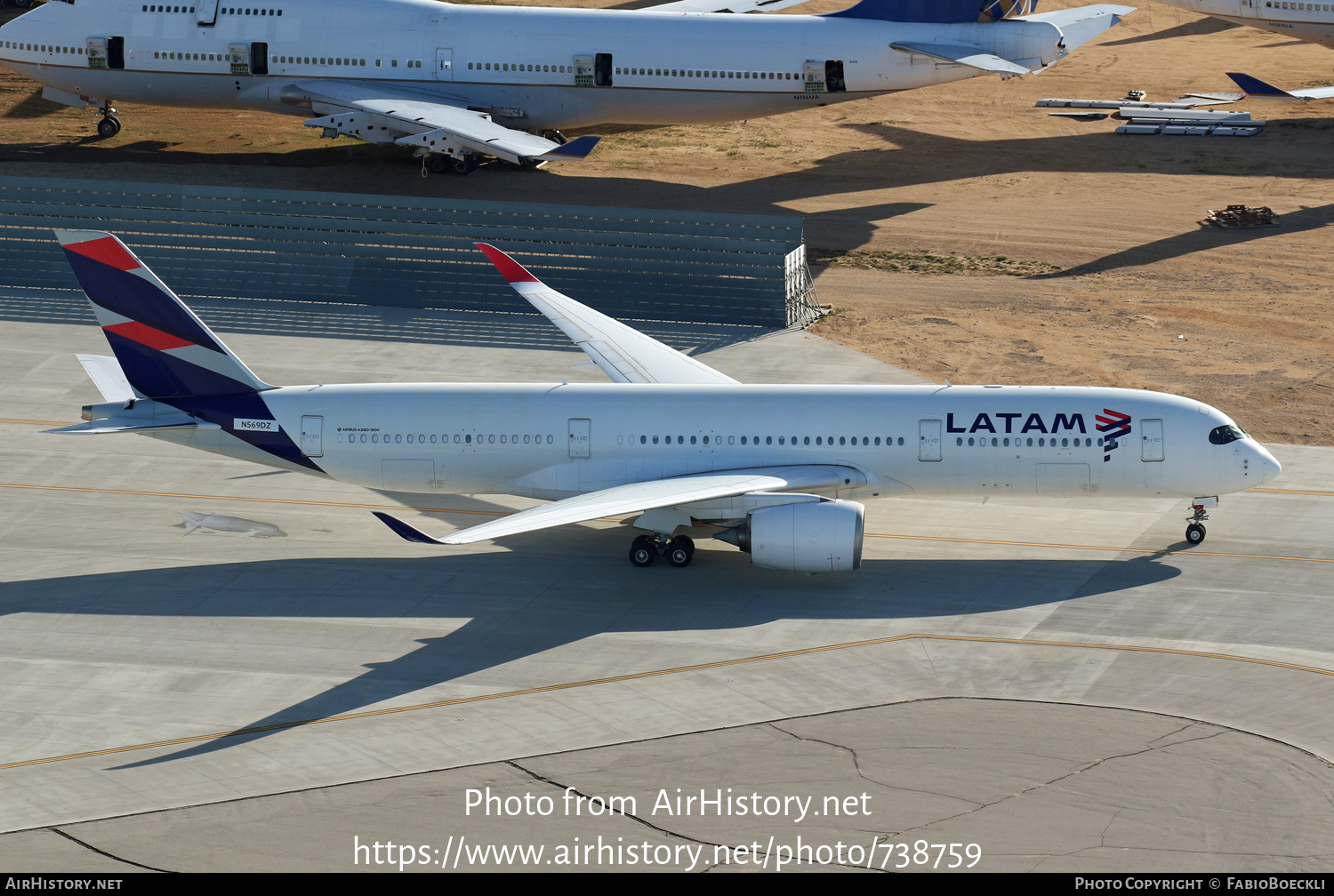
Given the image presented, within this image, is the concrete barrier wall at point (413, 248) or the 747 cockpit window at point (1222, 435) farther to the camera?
the concrete barrier wall at point (413, 248)

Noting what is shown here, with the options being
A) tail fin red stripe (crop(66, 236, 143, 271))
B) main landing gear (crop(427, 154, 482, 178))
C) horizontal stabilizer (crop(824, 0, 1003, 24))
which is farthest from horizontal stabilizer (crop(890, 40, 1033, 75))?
tail fin red stripe (crop(66, 236, 143, 271))

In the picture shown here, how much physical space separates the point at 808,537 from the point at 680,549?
354 cm

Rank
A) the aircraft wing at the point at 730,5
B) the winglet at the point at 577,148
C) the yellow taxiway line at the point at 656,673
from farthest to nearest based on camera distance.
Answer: the aircraft wing at the point at 730,5 → the winglet at the point at 577,148 → the yellow taxiway line at the point at 656,673

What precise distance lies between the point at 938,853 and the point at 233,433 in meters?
19.5

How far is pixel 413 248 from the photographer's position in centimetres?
5478

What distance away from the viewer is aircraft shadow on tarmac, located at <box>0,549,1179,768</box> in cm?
3225

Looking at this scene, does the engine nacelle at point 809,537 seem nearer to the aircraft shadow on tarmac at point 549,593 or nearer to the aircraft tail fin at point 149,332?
the aircraft shadow on tarmac at point 549,593

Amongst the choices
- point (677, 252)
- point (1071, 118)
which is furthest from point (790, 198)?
point (1071, 118)

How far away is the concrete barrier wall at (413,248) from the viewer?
52.7m

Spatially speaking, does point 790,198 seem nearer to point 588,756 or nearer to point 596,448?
point 596,448

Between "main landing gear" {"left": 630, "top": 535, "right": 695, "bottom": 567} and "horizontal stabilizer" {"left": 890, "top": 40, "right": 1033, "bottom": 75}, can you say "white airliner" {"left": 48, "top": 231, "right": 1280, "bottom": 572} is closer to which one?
"main landing gear" {"left": 630, "top": 535, "right": 695, "bottom": 567}

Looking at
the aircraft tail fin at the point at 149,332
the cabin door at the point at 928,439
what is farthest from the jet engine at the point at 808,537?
the aircraft tail fin at the point at 149,332

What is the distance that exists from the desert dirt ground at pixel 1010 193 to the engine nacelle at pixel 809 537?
15585mm

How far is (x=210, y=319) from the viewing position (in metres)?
52.4
